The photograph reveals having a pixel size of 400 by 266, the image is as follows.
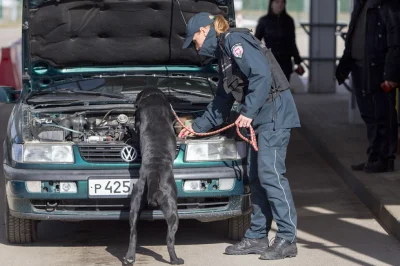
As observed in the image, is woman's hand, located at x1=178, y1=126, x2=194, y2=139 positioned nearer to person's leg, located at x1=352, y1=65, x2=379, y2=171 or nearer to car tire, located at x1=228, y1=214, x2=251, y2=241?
car tire, located at x1=228, y1=214, x2=251, y2=241

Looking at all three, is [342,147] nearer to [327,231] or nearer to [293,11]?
[327,231]

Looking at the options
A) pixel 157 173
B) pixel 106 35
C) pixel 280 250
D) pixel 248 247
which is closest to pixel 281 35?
pixel 106 35

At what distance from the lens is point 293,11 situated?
4953 cm

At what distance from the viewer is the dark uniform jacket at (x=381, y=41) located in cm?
893

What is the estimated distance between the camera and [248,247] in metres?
7.05

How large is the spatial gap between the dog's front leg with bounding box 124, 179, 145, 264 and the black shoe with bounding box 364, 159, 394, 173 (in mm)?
3599

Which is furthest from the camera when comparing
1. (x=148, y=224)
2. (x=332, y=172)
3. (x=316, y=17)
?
(x=316, y=17)

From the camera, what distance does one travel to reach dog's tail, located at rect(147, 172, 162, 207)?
6.54 meters

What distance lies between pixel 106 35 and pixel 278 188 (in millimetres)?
2820

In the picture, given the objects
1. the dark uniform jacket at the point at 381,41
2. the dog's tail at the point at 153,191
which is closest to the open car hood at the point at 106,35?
the dark uniform jacket at the point at 381,41

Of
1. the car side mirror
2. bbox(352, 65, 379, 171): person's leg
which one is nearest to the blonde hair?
the car side mirror

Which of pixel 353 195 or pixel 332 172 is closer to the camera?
pixel 353 195

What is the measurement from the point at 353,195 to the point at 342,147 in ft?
6.84

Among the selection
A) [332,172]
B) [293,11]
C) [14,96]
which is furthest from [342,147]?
[293,11]
